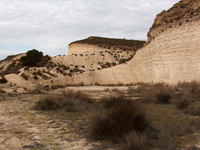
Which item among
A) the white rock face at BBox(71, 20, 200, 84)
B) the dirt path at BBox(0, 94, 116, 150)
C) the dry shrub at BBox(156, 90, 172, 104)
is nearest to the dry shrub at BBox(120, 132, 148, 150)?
the dirt path at BBox(0, 94, 116, 150)

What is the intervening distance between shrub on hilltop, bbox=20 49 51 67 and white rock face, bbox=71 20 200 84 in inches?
719

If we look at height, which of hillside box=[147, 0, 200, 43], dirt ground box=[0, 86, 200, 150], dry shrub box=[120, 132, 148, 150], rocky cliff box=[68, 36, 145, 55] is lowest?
dirt ground box=[0, 86, 200, 150]

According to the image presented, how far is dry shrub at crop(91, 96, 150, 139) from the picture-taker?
4.20m

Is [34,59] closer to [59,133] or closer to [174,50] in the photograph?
[174,50]

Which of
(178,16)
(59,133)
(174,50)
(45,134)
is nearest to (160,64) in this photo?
(174,50)

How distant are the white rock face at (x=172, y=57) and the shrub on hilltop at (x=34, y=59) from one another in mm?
18254

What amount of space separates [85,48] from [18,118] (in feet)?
170

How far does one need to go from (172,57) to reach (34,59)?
24.0m

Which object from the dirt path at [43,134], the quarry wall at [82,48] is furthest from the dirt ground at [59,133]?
the quarry wall at [82,48]

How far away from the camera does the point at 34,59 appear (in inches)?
1346

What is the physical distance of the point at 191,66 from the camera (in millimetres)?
18828

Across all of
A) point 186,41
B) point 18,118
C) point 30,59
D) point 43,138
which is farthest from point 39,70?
point 43,138

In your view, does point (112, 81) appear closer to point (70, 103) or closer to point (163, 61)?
point (163, 61)

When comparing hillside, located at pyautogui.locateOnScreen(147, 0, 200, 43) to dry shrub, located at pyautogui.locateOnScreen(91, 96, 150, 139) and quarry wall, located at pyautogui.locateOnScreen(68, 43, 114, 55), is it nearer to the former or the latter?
dry shrub, located at pyautogui.locateOnScreen(91, 96, 150, 139)
